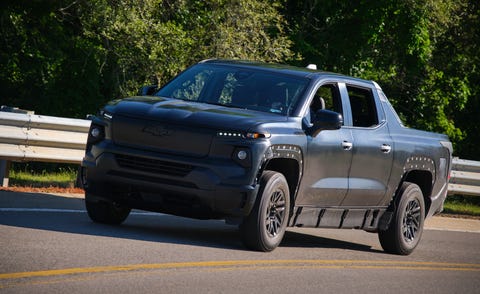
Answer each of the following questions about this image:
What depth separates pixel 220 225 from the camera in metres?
12.7

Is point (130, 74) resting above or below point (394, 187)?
below

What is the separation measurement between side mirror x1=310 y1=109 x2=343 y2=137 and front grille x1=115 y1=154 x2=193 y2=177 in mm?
1451

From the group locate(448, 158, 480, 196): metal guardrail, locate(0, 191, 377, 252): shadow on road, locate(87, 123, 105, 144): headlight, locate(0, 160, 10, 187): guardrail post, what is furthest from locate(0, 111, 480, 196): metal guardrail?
locate(448, 158, 480, 196): metal guardrail

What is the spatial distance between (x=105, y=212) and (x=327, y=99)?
2.65m

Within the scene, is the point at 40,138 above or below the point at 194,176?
below

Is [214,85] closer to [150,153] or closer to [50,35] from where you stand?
[150,153]

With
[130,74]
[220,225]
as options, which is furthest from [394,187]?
[130,74]

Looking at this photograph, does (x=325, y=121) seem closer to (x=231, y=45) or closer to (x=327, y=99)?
(x=327, y=99)

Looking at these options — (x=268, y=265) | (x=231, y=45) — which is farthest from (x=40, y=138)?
(x=231, y=45)

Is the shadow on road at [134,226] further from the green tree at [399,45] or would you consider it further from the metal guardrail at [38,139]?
the green tree at [399,45]

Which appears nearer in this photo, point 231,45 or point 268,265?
point 268,265

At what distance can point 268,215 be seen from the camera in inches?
397

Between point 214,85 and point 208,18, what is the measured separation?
42.9 feet

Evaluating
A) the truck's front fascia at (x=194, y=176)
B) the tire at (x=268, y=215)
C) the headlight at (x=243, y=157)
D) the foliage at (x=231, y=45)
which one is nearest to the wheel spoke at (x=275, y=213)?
the tire at (x=268, y=215)
